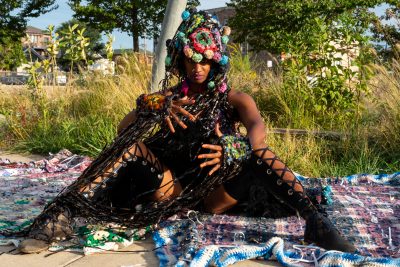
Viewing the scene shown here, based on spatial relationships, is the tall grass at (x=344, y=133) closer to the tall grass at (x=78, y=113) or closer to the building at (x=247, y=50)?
the building at (x=247, y=50)

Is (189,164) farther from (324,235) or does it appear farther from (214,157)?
(324,235)

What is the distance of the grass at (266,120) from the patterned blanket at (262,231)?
35.7 inches

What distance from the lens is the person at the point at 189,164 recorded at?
8.91 ft

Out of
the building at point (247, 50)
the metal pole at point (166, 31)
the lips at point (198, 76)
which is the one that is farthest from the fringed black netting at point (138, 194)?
the metal pole at point (166, 31)

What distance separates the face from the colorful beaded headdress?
32mm

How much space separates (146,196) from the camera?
9.83 ft

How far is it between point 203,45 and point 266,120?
349 cm

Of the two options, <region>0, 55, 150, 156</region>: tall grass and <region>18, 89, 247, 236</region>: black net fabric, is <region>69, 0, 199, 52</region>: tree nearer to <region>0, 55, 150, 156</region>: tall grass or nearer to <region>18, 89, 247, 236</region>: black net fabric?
<region>0, 55, 150, 156</region>: tall grass

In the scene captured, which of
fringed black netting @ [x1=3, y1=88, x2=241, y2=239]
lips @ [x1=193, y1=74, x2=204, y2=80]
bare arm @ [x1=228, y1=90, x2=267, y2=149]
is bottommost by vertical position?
fringed black netting @ [x1=3, y1=88, x2=241, y2=239]

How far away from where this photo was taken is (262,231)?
290 centimetres

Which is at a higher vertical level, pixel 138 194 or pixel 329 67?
pixel 329 67

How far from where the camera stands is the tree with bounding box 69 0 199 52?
83.8 feet

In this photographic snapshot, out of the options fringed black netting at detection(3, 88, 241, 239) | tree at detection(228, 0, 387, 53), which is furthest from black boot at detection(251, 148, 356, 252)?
tree at detection(228, 0, 387, 53)

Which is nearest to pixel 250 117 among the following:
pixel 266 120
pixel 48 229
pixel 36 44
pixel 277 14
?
pixel 48 229
